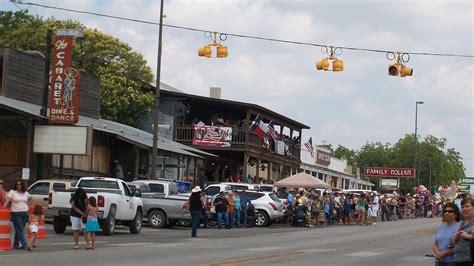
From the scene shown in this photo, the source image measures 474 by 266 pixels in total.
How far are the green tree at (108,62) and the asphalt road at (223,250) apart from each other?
25.3 metres

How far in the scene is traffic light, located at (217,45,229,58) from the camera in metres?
26.6

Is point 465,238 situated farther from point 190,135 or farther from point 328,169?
point 328,169

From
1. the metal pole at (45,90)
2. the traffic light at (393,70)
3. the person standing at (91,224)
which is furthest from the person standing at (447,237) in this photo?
the metal pole at (45,90)

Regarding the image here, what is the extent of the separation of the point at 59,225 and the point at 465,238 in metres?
17.7

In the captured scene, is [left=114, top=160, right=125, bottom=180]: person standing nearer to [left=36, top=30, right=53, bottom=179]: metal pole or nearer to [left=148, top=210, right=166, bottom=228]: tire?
[left=36, top=30, right=53, bottom=179]: metal pole

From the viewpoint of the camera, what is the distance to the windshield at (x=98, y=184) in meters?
26.3

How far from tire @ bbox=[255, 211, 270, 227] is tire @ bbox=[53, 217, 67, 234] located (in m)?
12.3

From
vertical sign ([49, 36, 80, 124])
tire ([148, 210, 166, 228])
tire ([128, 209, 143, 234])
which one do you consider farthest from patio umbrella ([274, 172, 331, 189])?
tire ([128, 209, 143, 234])

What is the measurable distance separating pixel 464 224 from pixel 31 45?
46.2 metres

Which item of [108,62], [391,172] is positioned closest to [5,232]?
[108,62]

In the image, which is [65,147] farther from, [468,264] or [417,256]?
[468,264]

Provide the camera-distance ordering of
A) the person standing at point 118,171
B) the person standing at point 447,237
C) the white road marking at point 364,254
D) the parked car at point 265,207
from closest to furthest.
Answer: the person standing at point 447,237
the white road marking at point 364,254
the parked car at point 265,207
the person standing at point 118,171

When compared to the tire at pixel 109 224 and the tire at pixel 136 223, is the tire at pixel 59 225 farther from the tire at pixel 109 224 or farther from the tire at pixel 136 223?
the tire at pixel 136 223

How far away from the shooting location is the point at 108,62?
183 ft
